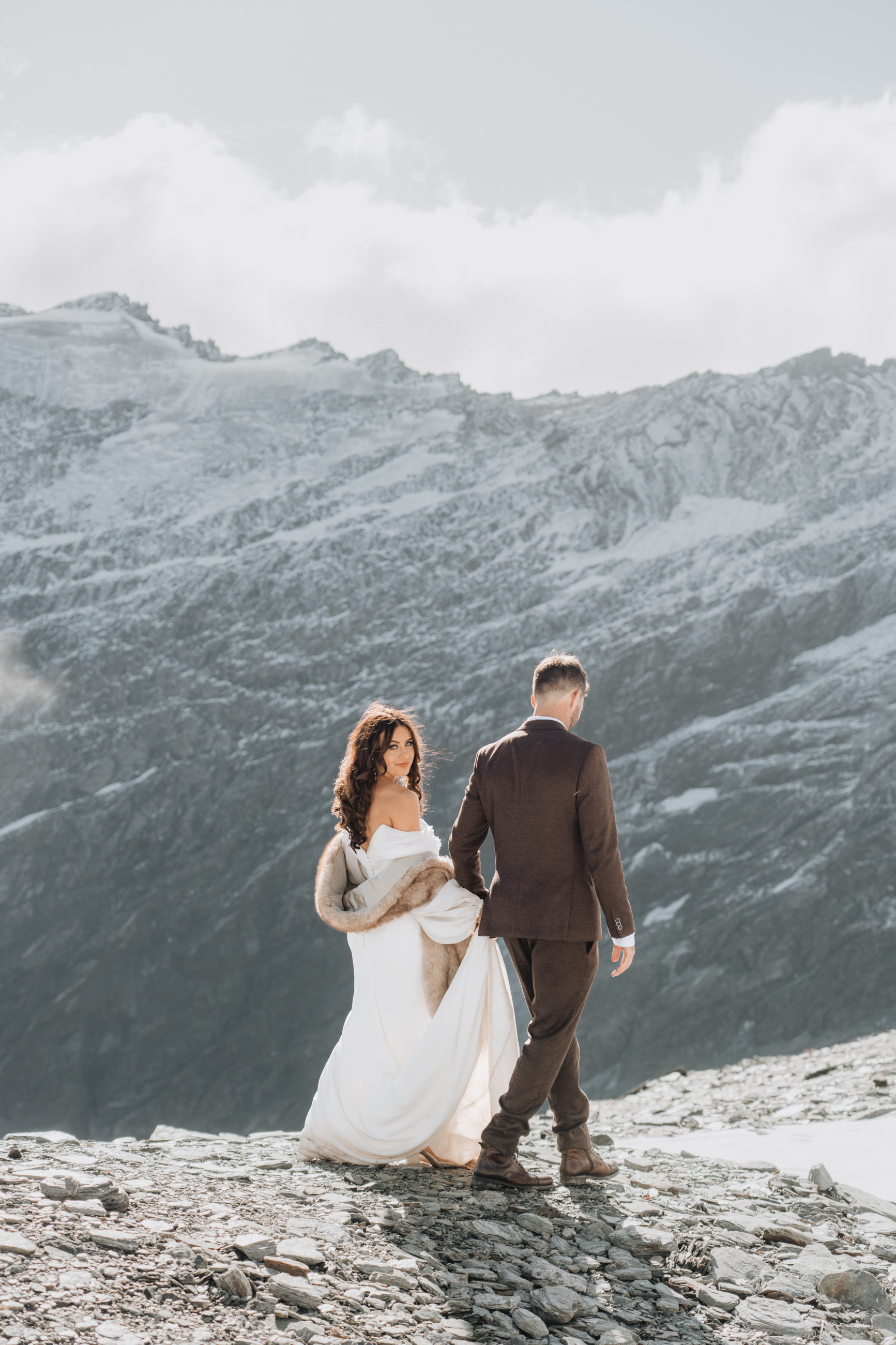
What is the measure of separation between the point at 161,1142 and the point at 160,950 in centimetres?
6891

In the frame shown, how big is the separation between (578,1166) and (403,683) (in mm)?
82793

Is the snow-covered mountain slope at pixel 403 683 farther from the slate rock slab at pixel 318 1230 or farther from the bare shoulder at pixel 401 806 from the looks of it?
the slate rock slab at pixel 318 1230

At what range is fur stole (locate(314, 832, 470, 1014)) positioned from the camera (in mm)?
5480

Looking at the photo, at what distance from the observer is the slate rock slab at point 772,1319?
3686mm

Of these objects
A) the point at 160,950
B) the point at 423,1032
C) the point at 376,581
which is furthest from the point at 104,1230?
the point at 376,581

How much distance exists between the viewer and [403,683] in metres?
87.9

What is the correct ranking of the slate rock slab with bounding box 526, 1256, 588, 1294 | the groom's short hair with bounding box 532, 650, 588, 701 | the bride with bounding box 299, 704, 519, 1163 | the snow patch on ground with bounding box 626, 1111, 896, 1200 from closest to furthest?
the slate rock slab with bounding box 526, 1256, 588, 1294
the groom's short hair with bounding box 532, 650, 588, 701
the bride with bounding box 299, 704, 519, 1163
the snow patch on ground with bounding box 626, 1111, 896, 1200

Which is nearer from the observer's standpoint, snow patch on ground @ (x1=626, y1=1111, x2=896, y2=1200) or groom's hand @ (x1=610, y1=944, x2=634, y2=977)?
groom's hand @ (x1=610, y1=944, x2=634, y2=977)

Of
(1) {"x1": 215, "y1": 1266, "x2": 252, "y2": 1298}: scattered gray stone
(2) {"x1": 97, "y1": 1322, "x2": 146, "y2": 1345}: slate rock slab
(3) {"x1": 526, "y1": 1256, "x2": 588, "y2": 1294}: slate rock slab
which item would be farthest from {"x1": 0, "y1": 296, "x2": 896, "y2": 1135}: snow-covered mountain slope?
(2) {"x1": 97, "y1": 1322, "x2": 146, "y2": 1345}: slate rock slab

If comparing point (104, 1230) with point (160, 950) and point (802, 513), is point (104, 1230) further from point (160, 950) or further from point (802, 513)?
point (802, 513)

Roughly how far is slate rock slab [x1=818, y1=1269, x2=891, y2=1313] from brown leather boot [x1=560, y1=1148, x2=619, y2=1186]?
4.69 feet

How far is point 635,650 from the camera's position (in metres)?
81.7

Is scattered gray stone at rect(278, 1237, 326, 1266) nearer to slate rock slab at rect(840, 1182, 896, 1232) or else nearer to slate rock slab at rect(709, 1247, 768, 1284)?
slate rock slab at rect(709, 1247, 768, 1284)

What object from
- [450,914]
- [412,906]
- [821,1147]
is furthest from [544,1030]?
[821,1147]
